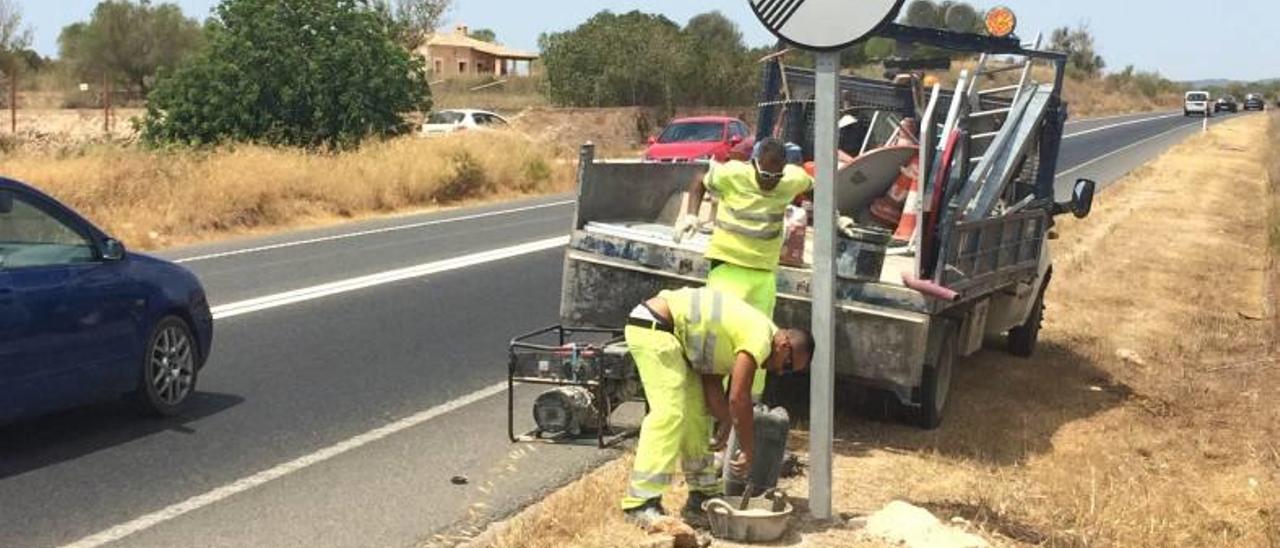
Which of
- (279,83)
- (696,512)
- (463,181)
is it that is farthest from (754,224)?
(279,83)

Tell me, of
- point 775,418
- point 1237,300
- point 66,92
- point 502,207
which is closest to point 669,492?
point 775,418

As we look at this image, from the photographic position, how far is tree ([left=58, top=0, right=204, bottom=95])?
65000mm

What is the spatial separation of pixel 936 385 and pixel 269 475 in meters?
3.56

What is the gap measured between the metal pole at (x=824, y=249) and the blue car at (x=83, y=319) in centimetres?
365

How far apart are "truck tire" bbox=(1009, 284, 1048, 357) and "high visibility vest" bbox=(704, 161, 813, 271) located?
A: 416 centimetres

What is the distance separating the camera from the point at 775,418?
5457 mm

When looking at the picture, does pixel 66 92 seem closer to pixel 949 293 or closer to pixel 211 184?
pixel 211 184

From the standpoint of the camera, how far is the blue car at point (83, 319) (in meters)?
6.16

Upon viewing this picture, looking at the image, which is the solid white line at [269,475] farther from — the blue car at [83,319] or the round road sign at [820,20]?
the round road sign at [820,20]

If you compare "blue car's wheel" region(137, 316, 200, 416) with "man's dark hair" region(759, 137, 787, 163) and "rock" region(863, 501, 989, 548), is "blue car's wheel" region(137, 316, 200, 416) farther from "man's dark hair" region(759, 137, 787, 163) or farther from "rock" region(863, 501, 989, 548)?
"rock" region(863, 501, 989, 548)

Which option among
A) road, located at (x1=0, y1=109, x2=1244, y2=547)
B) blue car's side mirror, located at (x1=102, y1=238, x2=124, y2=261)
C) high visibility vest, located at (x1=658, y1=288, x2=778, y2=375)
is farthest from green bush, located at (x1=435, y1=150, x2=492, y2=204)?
high visibility vest, located at (x1=658, y1=288, x2=778, y2=375)

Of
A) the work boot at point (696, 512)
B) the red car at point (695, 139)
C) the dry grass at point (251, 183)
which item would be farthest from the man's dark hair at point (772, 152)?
the red car at point (695, 139)

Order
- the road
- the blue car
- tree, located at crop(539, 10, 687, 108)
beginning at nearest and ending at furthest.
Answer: the road, the blue car, tree, located at crop(539, 10, 687, 108)

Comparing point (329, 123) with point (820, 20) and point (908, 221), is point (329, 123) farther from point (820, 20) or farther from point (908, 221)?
point (820, 20)
